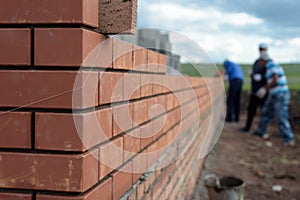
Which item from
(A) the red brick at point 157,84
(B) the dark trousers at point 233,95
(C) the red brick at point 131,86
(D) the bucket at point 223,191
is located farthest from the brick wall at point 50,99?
(B) the dark trousers at point 233,95

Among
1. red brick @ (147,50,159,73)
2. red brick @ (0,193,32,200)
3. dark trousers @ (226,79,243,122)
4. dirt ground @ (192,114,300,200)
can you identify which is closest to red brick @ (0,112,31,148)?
red brick @ (0,193,32,200)

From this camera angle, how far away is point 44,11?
112cm

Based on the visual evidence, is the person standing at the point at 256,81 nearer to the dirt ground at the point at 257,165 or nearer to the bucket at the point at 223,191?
the dirt ground at the point at 257,165

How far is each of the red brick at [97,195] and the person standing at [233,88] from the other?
1031 centimetres

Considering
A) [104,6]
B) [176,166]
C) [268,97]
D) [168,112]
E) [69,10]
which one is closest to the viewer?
[69,10]

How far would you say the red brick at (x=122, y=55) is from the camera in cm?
141

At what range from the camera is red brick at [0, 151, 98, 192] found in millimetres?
1121

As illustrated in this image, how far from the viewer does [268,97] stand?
906 centimetres

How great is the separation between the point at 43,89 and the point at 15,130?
148 mm

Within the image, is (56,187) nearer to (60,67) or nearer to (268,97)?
(60,67)

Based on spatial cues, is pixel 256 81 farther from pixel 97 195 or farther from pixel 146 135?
pixel 97 195

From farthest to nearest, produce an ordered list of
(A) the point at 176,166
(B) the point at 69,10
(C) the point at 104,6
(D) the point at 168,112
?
(A) the point at 176,166, (D) the point at 168,112, (C) the point at 104,6, (B) the point at 69,10

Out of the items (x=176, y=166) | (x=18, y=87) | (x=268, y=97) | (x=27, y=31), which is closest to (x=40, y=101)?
(x=18, y=87)

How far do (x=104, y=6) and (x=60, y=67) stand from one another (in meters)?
0.31
